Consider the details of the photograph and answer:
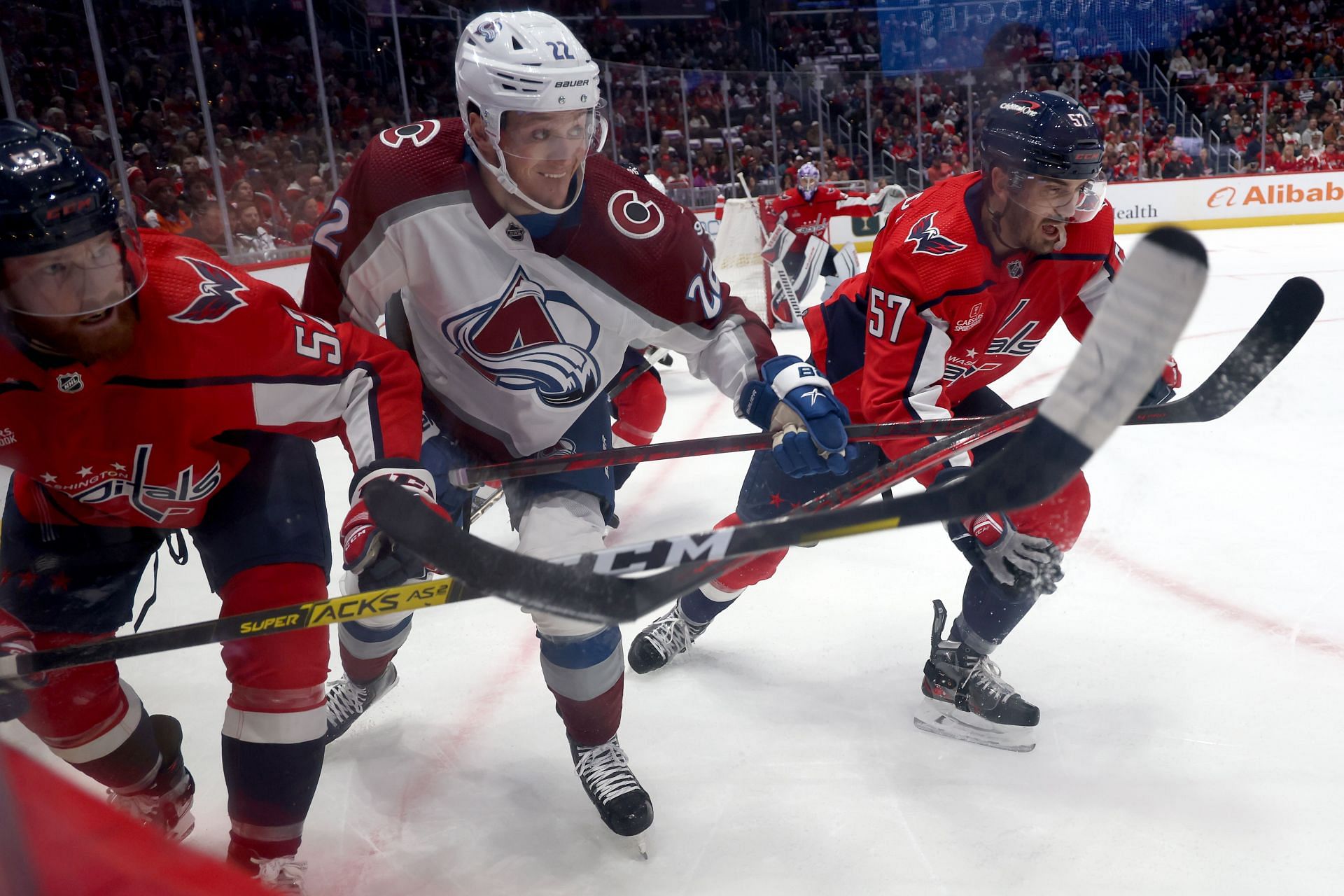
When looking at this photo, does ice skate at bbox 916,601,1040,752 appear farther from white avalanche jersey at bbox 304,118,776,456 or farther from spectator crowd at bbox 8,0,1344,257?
spectator crowd at bbox 8,0,1344,257

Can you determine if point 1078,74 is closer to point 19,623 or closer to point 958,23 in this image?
point 958,23

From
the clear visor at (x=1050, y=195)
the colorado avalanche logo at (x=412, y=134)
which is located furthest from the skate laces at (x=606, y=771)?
the clear visor at (x=1050, y=195)

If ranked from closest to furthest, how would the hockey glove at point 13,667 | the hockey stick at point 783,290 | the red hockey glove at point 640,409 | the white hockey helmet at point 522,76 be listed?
the hockey glove at point 13,667
the white hockey helmet at point 522,76
the red hockey glove at point 640,409
the hockey stick at point 783,290

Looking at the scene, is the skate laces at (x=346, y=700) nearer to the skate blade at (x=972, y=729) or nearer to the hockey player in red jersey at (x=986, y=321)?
the hockey player in red jersey at (x=986, y=321)

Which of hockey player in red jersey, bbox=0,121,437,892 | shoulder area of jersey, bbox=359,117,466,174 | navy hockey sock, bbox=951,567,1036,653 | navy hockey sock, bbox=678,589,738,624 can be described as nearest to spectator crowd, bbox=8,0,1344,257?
shoulder area of jersey, bbox=359,117,466,174

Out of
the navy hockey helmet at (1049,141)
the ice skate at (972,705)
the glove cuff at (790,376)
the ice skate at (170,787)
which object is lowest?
the ice skate at (972,705)

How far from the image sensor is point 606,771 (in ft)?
Answer: 5.40

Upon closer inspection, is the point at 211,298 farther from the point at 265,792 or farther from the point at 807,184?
the point at 807,184

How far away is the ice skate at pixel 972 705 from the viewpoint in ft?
6.14

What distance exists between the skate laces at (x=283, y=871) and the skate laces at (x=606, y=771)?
1.49 ft

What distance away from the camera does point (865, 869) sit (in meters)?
1.52

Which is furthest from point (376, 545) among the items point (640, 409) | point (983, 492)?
point (640, 409)

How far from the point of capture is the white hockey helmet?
1422mm

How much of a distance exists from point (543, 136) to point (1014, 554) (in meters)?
1.00
